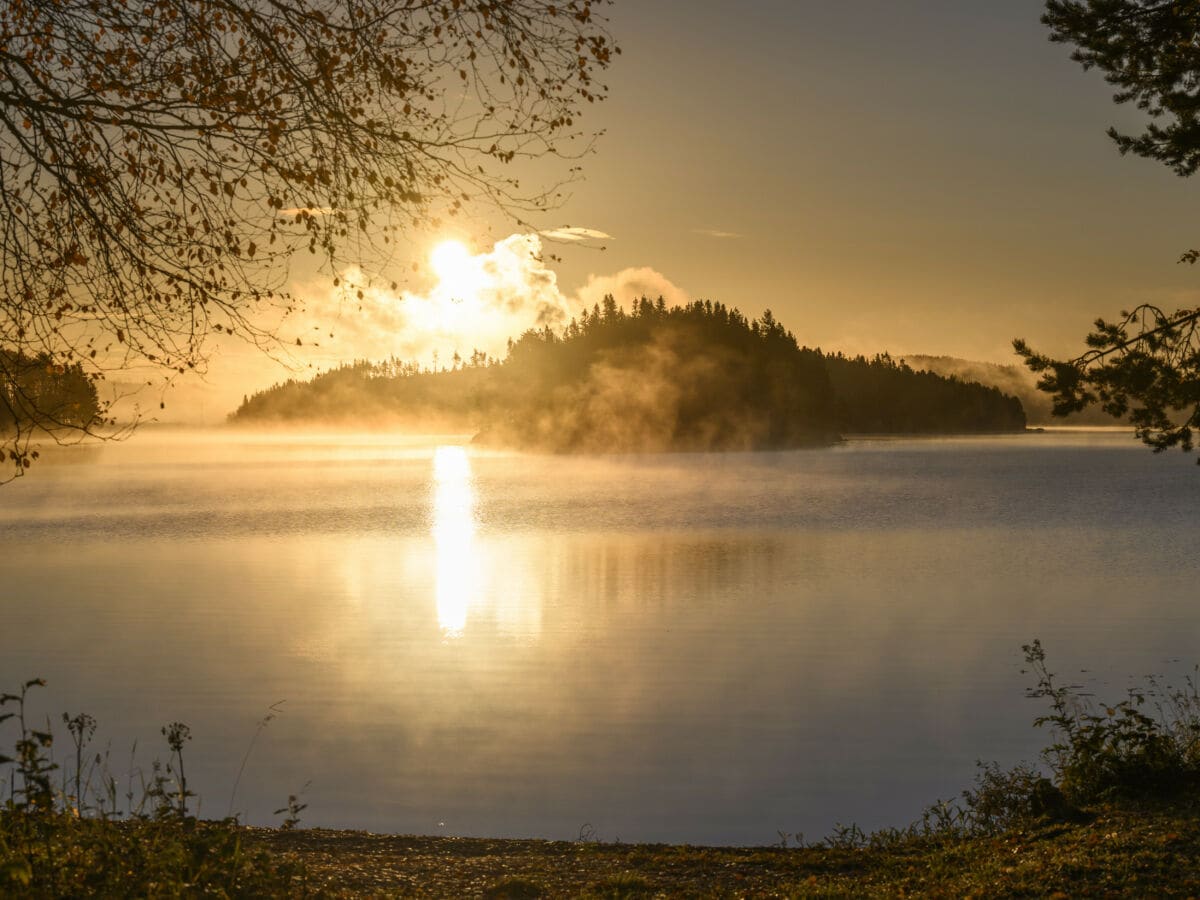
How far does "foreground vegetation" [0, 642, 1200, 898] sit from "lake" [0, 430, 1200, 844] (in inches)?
81.8

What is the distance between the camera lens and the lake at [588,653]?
47.1 ft

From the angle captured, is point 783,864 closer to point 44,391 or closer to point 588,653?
point 44,391

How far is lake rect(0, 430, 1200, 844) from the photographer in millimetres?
14359

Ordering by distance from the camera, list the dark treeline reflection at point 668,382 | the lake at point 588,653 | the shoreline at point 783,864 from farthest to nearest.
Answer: the dark treeline reflection at point 668,382 → the lake at point 588,653 → the shoreline at point 783,864

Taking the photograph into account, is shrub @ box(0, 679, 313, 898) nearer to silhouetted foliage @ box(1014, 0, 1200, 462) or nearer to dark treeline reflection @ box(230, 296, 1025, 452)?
silhouetted foliage @ box(1014, 0, 1200, 462)

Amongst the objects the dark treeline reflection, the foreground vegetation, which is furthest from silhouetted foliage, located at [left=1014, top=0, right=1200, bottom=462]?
the dark treeline reflection

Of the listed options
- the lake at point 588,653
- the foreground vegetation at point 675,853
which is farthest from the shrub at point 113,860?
the lake at point 588,653

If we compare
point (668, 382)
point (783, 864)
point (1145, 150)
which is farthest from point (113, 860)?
point (668, 382)

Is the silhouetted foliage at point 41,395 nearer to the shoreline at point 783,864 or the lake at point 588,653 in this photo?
the shoreline at point 783,864

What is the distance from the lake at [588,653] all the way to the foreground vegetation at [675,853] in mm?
2078

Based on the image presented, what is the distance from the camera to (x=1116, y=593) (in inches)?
1283

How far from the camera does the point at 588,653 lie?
23.9 m

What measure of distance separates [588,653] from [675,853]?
44.4 feet

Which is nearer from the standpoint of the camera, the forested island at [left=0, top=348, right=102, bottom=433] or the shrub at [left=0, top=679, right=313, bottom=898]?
the shrub at [left=0, top=679, right=313, bottom=898]
